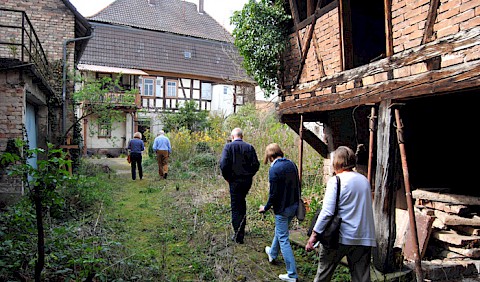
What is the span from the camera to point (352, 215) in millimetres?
3467

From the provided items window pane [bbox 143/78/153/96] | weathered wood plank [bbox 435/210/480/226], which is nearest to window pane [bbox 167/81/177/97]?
window pane [bbox 143/78/153/96]

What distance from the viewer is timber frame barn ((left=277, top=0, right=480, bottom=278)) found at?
13.6ft

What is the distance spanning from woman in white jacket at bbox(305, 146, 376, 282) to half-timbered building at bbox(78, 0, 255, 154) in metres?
20.7

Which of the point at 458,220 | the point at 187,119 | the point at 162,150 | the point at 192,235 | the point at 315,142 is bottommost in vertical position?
the point at 192,235

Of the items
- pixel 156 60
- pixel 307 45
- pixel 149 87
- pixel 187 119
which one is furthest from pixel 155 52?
pixel 307 45

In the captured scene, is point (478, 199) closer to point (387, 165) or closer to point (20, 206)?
point (387, 165)

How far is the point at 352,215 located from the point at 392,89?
85.3 inches

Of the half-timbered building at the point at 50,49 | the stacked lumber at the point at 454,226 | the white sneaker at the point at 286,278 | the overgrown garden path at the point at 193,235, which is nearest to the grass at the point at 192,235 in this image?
the overgrown garden path at the point at 193,235

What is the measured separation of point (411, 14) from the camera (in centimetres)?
471

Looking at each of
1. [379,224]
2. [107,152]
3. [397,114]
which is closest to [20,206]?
[379,224]

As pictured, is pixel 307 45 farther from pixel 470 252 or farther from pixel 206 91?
pixel 206 91

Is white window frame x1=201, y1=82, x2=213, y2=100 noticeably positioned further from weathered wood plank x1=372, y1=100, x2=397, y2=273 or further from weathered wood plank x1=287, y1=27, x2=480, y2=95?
weathered wood plank x1=372, y1=100, x2=397, y2=273

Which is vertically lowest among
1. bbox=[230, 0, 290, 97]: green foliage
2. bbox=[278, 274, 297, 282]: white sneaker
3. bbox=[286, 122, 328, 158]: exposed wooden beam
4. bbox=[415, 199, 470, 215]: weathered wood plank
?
bbox=[278, 274, 297, 282]: white sneaker

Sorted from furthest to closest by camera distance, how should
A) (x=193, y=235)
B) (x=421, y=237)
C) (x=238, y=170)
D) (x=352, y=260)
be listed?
(x=193, y=235), (x=238, y=170), (x=421, y=237), (x=352, y=260)
